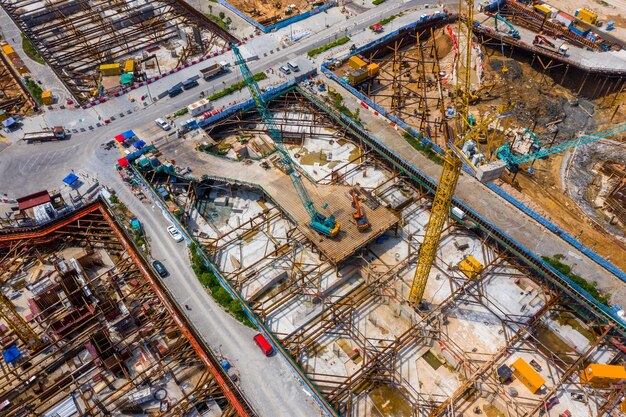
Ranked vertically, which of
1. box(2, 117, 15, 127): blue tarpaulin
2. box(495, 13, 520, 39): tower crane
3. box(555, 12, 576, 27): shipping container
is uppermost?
box(2, 117, 15, 127): blue tarpaulin

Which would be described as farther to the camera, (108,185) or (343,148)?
(343,148)

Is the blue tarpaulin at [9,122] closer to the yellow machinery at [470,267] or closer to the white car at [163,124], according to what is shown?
the white car at [163,124]

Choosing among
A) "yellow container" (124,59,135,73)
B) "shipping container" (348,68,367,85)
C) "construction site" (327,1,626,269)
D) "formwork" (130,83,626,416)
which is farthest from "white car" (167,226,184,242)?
"shipping container" (348,68,367,85)

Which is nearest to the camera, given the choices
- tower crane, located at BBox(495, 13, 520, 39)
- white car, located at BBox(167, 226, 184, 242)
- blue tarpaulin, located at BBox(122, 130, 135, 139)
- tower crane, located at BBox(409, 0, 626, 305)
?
tower crane, located at BBox(409, 0, 626, 305)

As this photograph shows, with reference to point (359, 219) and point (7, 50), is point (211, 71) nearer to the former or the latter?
point (7, 50)

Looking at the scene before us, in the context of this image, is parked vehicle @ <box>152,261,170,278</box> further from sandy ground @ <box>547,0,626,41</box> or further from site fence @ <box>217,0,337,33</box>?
sandy ground @ <box>547,0,626,41</box>

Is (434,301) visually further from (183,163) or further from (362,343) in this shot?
(183,163)

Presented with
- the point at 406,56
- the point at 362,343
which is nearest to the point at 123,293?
the point at 362,343
